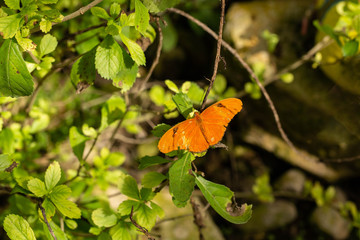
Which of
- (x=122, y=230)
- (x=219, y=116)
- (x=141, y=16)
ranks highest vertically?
(x=141, y=16)

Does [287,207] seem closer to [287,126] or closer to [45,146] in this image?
[287,126]

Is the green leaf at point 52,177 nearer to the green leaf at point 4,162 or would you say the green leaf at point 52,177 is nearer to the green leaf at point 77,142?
the green leaf at point 4,162

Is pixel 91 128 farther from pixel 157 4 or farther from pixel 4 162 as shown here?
pixel 157 4

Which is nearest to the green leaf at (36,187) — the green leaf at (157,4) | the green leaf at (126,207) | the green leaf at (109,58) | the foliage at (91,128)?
the foliage at (91,128)

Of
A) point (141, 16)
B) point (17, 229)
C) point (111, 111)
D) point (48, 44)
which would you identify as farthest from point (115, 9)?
point (17, 229)

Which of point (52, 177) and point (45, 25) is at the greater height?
point (45, 25)

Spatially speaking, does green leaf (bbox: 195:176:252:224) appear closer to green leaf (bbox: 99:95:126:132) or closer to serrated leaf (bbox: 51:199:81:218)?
serrated leaf (bbox: 51:199:81:218)

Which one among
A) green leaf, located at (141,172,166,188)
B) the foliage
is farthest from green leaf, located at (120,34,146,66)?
green leaf, located at (141,172,166,188)
